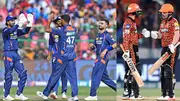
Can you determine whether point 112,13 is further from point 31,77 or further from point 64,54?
point 64,54

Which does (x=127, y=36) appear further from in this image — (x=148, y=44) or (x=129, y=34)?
(x=148, y=44)

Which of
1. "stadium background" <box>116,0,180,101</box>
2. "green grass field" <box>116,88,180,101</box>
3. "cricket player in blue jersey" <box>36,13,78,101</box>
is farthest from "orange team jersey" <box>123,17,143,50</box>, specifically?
"stadium background" <box>116,0,180,101</box>

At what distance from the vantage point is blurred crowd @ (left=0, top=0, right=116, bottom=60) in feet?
67.5

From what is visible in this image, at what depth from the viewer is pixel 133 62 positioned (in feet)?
45.9

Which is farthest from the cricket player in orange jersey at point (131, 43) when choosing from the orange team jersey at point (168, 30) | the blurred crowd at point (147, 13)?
the blurred crowd at point (147, 13)

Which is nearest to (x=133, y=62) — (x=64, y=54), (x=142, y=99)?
(x=142, y=99)

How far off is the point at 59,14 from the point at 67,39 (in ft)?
28.2

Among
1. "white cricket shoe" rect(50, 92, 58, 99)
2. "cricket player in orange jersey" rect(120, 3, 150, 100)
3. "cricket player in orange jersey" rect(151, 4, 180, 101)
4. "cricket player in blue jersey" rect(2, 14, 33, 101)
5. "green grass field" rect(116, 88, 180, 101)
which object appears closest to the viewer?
"cricket player in orange jersey" rect(151, 4, 180, 101)

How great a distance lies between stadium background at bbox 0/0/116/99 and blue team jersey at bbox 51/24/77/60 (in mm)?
5728

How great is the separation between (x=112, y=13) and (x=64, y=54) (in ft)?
32.0

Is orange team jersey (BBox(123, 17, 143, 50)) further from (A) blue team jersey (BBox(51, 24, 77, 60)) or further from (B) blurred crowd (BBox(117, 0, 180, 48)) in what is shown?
(B) blurred crowd (BBox(117, 0, 180, 48))

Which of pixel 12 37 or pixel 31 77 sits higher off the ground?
pixel 12 37

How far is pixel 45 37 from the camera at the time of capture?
2064cm

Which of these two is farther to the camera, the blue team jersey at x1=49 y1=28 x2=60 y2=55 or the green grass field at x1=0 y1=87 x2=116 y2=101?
the green grass field at x1=0 y1=87 x2=116 y2=101
